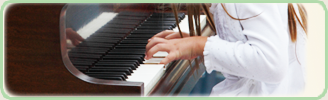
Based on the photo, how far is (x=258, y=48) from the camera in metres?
1.04

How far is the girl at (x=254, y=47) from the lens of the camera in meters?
1.03

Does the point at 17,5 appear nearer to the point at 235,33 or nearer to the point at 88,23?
the point at 88,23

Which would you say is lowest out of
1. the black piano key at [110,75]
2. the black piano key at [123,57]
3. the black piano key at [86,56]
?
the black piano key at [110,75]

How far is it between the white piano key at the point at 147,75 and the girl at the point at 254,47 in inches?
2.7

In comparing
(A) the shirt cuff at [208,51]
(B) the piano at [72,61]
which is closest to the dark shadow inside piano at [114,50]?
(B) the piano at [72,61]

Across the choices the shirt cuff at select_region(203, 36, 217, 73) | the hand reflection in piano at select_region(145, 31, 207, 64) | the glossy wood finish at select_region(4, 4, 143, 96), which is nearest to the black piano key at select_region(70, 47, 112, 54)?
the glossy wood finish at select_region(4, 4, 143, 96)

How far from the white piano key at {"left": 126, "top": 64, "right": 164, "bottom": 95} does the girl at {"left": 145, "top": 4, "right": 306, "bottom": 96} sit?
7 centimetres

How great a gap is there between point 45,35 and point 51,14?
58mm

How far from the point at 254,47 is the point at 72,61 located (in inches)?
20.4

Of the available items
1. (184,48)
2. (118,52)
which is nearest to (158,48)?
(184,48)

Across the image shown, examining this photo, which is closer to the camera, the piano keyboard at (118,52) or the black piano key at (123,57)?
the piano keyboard at (118,52)

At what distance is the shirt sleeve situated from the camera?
40.6 inches

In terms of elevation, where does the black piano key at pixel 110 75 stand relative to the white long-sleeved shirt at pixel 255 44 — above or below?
below

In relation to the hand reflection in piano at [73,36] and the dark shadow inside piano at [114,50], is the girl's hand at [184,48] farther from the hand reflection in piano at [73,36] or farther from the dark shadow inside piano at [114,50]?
the hand reflection in piano at [73,36]
